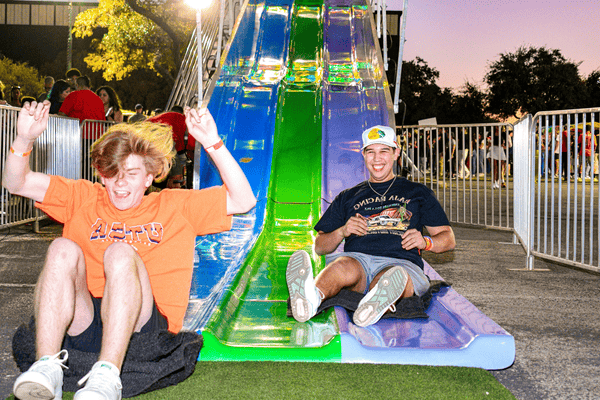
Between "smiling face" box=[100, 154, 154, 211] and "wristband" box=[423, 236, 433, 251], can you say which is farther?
"wristband" box=[423, 236, 433, 251]

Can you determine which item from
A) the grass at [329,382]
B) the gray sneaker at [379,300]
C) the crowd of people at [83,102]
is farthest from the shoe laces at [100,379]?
the crowd of people at [83,102]

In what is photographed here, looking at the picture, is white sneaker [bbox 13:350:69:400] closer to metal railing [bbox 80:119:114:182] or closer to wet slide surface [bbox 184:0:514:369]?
wet slide surface [bbox 184:0:514:369]

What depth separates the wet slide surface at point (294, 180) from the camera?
322 cm

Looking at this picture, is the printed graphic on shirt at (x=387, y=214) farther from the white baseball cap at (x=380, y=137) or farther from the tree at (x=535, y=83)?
the tree at (x=535, y=83)

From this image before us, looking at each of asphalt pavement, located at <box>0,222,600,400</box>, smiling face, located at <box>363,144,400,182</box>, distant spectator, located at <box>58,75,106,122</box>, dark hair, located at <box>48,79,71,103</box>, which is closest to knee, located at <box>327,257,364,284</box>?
smiling face, located at <box>363,144,400,182</box>

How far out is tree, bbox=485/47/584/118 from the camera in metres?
44.5

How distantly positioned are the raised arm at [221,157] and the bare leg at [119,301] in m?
0.50

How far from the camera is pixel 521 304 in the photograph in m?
4.66

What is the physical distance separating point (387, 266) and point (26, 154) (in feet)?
7.38

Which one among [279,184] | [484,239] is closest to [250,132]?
[279,184]

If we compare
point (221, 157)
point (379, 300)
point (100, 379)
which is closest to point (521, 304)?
point (379, 300)

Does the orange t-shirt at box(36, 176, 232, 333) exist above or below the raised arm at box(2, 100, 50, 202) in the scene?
below

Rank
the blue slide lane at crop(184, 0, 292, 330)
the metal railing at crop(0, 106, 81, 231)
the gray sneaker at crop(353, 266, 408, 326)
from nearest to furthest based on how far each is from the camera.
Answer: the gray sneaker at crop(353, 266, 408, 326) < the blue slide lane at crop(184, 0, 292, 330) < the metal railing at crop(0, 106, 81, 231)

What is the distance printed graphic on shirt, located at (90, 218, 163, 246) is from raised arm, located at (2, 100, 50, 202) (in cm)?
30
